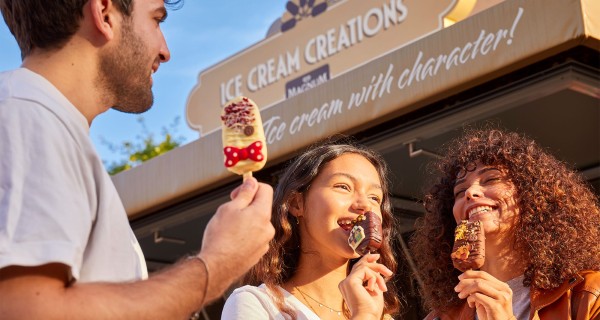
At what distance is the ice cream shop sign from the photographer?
980 cm

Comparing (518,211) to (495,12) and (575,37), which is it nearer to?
(575,37)

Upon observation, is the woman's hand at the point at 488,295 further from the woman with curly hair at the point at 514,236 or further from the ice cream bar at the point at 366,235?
the ice cream bar at the point at 366,235

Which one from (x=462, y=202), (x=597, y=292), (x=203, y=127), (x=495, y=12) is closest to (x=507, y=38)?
(x=495, y=12)

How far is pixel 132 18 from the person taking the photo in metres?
1.86

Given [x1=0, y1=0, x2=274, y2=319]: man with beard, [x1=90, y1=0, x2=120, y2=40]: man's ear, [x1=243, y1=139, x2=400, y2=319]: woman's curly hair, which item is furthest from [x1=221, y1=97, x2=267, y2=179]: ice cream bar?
[x1=243, y1=139, x2=400, y2=319]: woman's curly hair

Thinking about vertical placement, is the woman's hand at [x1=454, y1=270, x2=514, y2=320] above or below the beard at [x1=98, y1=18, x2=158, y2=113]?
above

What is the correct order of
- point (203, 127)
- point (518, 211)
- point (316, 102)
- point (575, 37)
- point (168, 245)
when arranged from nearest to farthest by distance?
point (518, 211) → point (575, 37) → point (316, 102) → point (168, 245) → point (203, 127)

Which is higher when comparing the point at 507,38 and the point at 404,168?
the point at 507,38

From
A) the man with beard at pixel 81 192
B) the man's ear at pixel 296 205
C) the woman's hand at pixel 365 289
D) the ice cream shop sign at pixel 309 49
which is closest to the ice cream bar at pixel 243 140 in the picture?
the man with beard at pixel 81 192

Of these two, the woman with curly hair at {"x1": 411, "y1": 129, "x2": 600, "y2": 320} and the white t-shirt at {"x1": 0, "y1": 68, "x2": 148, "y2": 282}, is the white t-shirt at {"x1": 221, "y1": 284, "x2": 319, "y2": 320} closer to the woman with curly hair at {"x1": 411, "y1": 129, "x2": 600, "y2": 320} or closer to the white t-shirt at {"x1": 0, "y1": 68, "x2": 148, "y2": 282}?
the woman with curly hair at {"x1": 411, "y1": 129, "x2": 600, "y2": 320}

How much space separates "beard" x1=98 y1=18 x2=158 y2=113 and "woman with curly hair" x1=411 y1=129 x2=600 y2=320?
5.22 ft

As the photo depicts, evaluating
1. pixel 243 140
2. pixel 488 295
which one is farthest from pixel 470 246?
pixel 243 140

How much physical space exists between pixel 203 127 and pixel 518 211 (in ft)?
27.5

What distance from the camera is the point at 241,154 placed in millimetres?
2072
